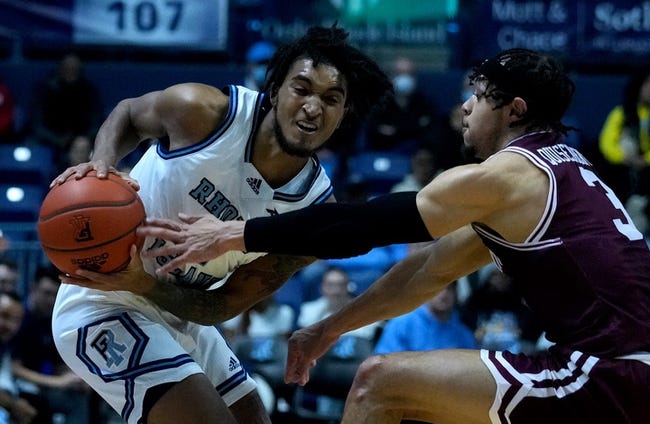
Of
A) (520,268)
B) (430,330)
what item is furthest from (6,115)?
(520,268)

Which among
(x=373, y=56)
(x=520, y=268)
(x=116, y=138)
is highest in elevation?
(x=373, y=56)

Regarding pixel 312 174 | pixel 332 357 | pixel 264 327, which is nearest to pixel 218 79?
pixel 264 327

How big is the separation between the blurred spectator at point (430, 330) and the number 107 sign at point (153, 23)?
4.22 metres

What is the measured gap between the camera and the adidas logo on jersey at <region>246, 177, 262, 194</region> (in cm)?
490

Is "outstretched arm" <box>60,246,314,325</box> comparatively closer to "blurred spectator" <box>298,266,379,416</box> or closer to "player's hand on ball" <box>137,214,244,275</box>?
"player's hand on ball" <box>137,214,244,275</box>

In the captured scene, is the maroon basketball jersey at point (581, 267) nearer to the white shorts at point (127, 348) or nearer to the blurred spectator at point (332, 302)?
the white shorts at point (127, 348)

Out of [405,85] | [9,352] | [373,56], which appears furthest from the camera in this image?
[373,56]

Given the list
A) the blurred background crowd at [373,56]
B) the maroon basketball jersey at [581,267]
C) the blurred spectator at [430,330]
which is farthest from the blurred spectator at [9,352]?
the maroon basketball jersey at [581,267]

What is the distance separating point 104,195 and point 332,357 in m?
3.56

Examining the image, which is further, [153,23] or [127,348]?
[153,23]

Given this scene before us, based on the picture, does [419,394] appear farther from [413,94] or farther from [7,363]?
[413,94]

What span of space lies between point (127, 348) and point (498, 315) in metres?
4.12

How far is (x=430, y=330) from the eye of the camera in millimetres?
7887

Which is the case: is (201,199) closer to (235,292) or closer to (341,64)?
Answer: (235,292)
